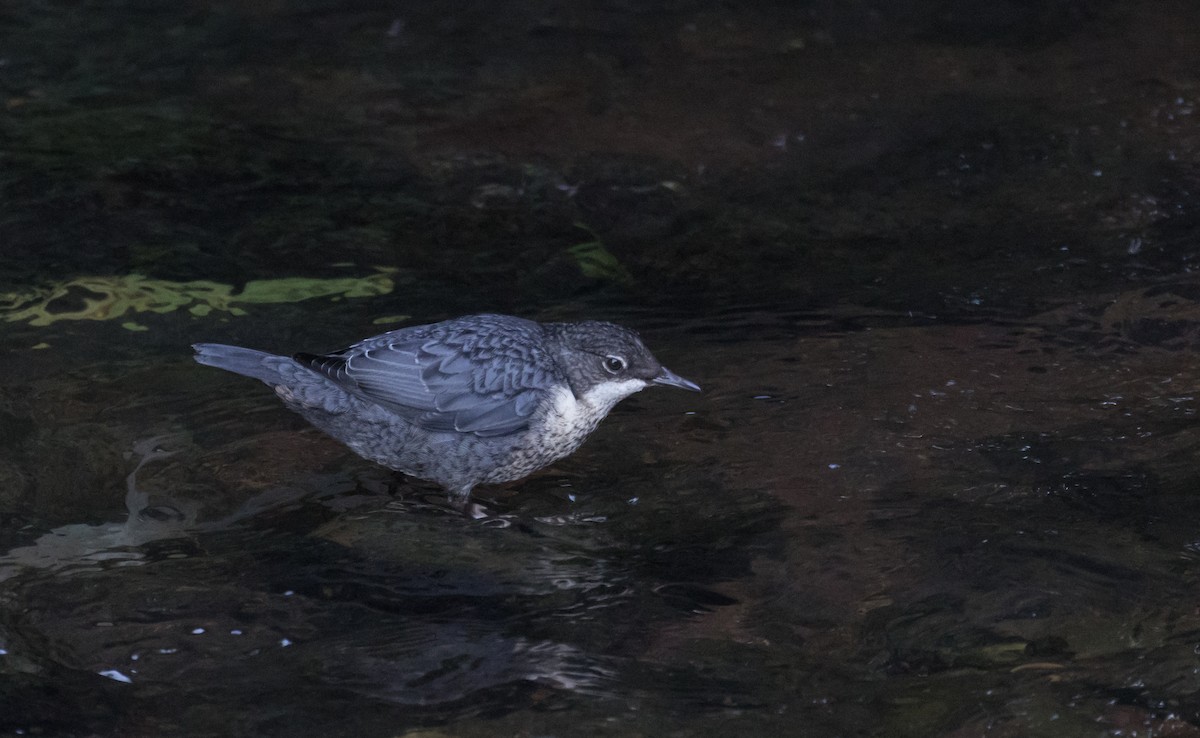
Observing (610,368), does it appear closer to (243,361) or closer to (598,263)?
(243,361)

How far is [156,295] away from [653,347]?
7.51 ft

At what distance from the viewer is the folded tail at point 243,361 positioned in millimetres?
4652

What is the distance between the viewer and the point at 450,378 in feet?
15.4

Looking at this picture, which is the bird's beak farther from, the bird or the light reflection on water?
the light reflection on water

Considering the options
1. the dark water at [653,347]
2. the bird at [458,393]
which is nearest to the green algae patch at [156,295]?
the dark water at [653,347]

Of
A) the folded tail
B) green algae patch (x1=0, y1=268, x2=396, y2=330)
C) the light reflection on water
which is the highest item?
the folded tail

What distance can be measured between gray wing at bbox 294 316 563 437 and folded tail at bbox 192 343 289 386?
0.10m

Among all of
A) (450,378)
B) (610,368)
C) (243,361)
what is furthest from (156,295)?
(610,368)

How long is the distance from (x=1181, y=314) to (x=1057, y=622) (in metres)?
2.43

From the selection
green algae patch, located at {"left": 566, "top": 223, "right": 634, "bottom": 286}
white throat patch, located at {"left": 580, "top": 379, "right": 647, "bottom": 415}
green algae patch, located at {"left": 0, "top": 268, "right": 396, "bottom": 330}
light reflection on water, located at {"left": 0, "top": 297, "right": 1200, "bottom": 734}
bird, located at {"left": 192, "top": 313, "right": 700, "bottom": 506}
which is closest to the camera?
light reflection on water, located at {"left": 0, "top": 297, "right": 1200, "bottom": 734}

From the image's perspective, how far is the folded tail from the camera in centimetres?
465

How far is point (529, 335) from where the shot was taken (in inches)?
193

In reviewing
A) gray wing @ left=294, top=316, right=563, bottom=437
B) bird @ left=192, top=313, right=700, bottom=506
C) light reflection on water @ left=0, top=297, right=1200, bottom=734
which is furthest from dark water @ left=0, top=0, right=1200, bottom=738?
gray wing @ left=294, top=316, right=563, bottom=437

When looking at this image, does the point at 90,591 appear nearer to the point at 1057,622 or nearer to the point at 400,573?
the point at 400,573
